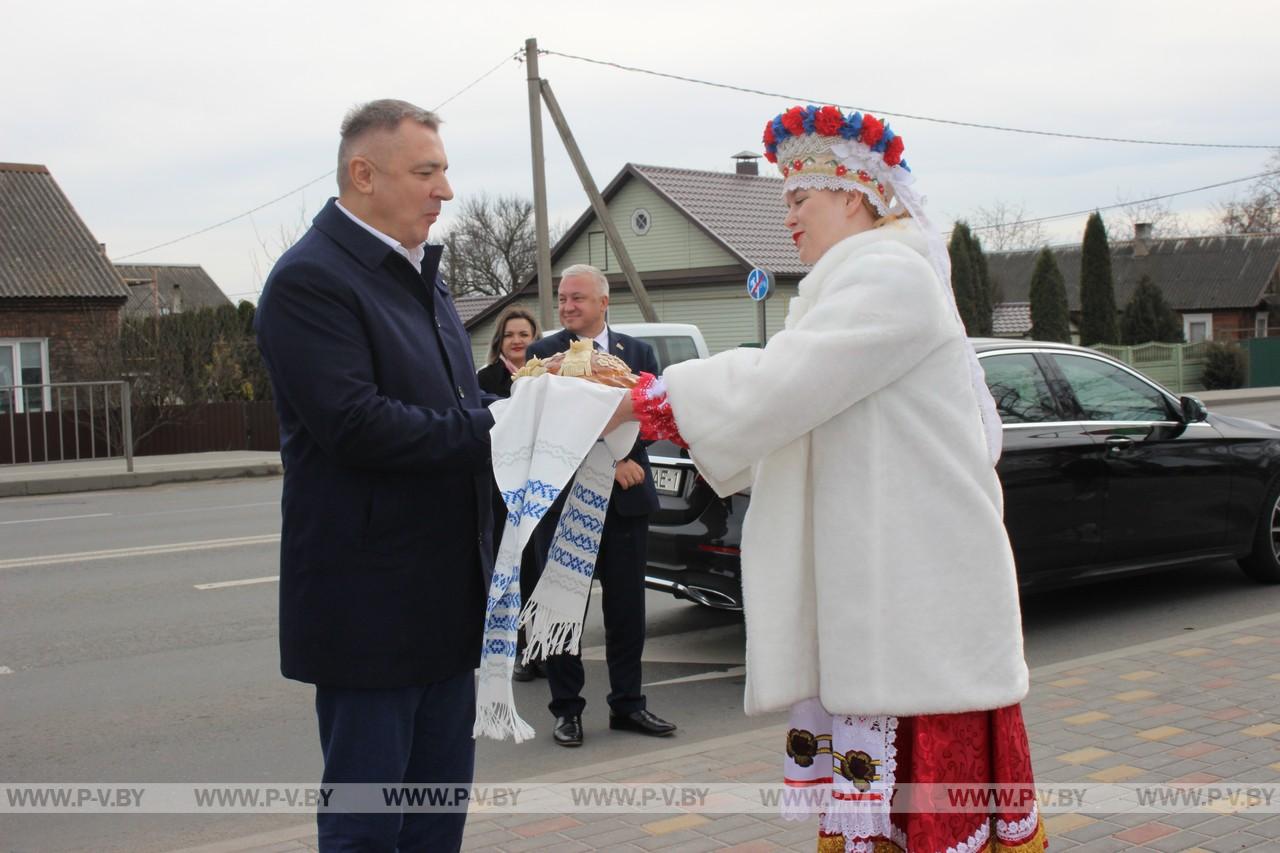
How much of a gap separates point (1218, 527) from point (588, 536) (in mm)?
6080

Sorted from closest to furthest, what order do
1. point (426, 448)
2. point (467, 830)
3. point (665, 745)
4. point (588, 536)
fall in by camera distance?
point (426, 448) < point (588, 536) < point (467, 830) < point (665, 745)

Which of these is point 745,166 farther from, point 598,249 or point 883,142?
point 883,142

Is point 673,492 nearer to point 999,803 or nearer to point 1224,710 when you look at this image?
point 1224,710

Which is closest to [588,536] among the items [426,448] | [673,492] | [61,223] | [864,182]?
[426,448]

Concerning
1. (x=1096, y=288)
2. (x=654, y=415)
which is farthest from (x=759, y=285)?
(x=1096, y=288)

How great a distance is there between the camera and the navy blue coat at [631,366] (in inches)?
216

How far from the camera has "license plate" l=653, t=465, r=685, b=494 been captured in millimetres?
6980

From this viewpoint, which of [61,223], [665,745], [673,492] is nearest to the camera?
[665,745]

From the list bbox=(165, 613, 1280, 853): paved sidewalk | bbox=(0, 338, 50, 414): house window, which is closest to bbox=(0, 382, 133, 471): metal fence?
bbox=(0, 338, 50, 414): house window

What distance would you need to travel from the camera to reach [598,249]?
38781mm

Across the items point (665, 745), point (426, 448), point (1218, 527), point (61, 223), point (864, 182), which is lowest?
point (665, 745)

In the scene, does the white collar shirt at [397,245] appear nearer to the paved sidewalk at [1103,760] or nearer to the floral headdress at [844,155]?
the floral headdress at [844,155]

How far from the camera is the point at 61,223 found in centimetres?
2967

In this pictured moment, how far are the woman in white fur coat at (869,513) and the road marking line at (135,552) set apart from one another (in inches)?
351
